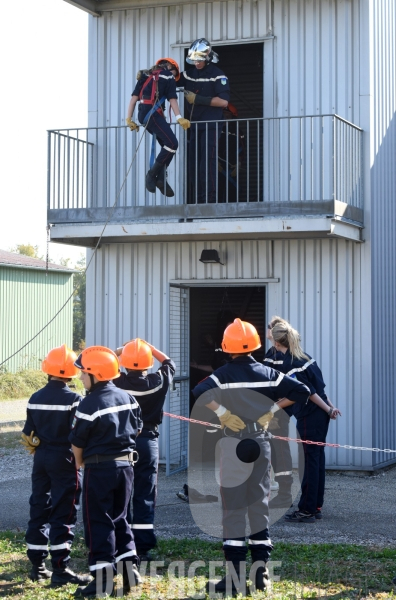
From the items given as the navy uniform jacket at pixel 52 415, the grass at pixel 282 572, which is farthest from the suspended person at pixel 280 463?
the navy uniform jacket at pixel 52 415

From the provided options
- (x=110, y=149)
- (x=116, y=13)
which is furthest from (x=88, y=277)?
(x=116, y=13)

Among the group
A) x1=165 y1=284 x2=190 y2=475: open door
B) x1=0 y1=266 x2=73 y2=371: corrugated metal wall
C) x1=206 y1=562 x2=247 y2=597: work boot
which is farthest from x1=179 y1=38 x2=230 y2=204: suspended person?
x1=0 y1=266 x2=73 y2=371: corrugated metal wall

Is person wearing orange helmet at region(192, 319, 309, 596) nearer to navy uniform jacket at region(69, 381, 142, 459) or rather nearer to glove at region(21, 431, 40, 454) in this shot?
navy uniform jacket at region(69, 381, 142, 459)

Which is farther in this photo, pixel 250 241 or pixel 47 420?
pixel 250 241

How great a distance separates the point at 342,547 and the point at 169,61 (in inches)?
256

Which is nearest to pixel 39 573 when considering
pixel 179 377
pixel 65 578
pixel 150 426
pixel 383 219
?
pixel 65 578

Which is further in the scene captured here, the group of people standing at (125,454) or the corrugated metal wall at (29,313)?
the corrugated metal wall at (29,313)

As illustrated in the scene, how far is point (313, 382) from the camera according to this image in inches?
338

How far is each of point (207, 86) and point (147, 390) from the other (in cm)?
558

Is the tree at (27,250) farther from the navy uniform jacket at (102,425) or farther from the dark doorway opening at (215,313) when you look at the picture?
the navy uniform jacket at (102,425)

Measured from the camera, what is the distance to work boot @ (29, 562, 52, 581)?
6762 millimetres

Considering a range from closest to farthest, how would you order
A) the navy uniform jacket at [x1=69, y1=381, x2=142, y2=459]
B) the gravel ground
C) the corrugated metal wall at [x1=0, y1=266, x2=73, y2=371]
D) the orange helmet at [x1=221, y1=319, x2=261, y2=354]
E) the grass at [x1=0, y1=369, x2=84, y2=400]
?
the navy uniform jacket at [x1=69, y1=381, x2=142, y2=459]
the orange helmet at [x1=221, y1=319, x2=261, y2=354]
the gravel ground
the grass at [x1=0, y1=369, x2=84, y2=400]
the corrugated metal wall at [x1=0, y1=266, x2=73, y2=371]

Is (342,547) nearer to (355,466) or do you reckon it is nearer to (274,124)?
(355,466)

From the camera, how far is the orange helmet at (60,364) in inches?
273
